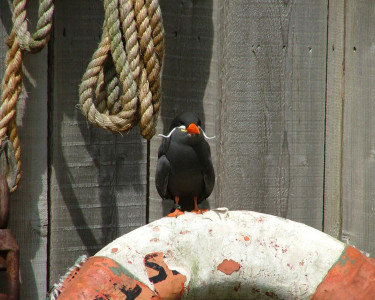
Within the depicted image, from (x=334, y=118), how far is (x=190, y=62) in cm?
48

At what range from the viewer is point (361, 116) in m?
2.10

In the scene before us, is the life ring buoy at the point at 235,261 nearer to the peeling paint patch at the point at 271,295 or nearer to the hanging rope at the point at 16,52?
the peeling paint patch at the point at 271,295

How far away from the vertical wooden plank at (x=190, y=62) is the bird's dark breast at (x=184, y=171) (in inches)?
4.6

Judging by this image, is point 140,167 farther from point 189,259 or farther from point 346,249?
point 346,249

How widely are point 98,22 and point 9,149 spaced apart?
0.46 meters

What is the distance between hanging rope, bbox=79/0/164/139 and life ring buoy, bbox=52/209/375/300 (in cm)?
28

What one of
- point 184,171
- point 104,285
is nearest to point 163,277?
point 104,285

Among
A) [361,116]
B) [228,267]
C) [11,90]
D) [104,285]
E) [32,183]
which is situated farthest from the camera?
[361,116]

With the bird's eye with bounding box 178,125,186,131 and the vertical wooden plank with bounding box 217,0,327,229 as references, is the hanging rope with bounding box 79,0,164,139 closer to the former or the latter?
the bird's eye with bounding box 178,125,186,131

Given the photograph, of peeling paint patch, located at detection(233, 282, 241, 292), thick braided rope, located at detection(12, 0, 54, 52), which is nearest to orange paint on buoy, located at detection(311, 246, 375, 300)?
peeling paint patch, located at detection(233, 282, 241, 292)

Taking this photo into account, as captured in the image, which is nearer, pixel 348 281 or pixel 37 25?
pixel 348 281

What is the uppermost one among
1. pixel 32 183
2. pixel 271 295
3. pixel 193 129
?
pixel 193 129

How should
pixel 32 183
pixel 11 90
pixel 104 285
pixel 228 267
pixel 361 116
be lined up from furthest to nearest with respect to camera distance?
pixel 361 116 < pixel 32 183 < pixel 11 90 < pixel 228 267 < pixel 104 285

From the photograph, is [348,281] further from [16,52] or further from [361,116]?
[16,52]
